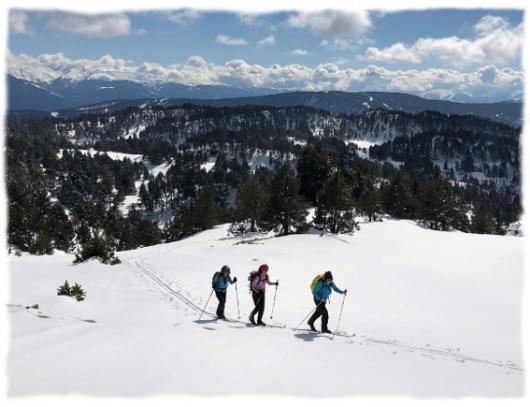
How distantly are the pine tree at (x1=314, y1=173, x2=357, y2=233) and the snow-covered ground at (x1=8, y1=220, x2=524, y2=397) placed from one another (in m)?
11.7

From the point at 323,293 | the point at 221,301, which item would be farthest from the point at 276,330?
the point at 221,301

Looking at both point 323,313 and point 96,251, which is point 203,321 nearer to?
point 323,313

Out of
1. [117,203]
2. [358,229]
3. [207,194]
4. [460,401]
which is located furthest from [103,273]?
[117,203]

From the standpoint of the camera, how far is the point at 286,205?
161ft

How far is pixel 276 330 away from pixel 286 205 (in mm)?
33972

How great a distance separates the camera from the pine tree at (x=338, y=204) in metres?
46.5

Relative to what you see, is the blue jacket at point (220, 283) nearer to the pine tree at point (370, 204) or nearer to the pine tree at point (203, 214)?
the pine tree at point (370, 204)

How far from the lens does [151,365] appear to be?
9789 mm

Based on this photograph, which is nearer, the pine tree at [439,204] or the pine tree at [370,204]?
the pine tree at [439,204]

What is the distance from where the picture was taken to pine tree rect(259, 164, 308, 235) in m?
48.9

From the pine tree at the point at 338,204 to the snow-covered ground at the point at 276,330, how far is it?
1171cm

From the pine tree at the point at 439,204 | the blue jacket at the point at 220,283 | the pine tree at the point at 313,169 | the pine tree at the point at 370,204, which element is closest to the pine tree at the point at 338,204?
the pine tree at the point at 313,169

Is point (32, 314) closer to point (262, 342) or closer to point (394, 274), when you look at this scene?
point (262, 342)

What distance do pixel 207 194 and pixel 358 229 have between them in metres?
33.4
